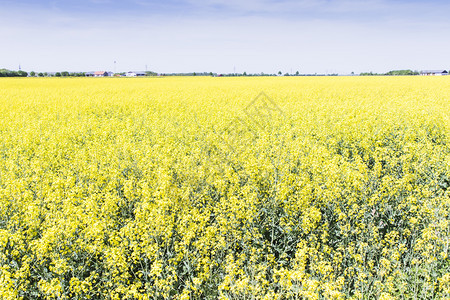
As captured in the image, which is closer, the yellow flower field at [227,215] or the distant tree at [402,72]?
the yellow flower field at [227,215]

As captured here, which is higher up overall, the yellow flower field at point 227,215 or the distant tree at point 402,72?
the distant tree at point 402,72

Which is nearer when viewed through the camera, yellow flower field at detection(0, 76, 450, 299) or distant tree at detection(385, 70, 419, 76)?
yellow flower field at detection(0, 76, 450, 299)

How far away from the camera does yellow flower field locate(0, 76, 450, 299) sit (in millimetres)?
4766

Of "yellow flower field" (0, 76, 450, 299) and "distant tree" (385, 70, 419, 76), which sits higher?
"distant tree" (385, 70, 419, 76)

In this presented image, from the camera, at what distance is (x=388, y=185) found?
7.19 metres

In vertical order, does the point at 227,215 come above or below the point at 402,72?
below

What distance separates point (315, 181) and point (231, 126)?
7805mm

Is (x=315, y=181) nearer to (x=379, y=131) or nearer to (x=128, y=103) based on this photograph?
(x=379, y=131)

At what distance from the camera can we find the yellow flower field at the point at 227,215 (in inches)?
188

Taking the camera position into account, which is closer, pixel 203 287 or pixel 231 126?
pixel 203 287

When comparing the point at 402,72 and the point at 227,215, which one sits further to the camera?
the point at 402,72

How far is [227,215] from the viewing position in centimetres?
612

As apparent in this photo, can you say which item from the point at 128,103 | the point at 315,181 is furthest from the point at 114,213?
the point at 128,103

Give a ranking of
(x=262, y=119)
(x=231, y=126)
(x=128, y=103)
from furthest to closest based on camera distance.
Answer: (x=128, y=103), (x=262, y=119), (x=231, y=126)
